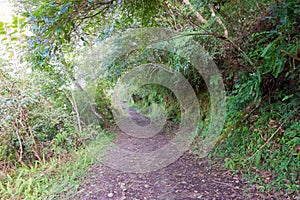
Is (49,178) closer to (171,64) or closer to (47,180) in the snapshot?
(47,180)

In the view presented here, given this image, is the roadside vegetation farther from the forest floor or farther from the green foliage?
the forest floor

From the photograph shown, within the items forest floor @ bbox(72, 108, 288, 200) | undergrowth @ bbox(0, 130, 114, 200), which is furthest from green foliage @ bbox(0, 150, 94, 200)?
forest floor @ bbox(72, 108, 288, 200)

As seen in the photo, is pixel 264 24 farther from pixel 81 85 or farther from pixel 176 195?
pixel 81 85

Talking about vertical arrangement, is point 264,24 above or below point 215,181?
above

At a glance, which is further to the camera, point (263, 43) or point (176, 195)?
point (263, 43)

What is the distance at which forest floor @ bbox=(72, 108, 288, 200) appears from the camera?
8.56 ft

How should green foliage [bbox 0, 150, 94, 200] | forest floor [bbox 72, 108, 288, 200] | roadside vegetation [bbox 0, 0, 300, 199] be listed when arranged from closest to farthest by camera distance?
roadside vegetation [bbox 0, 0, 300, 199] → forest floor [bbox 72, 108, 288, 200] → green foliage [bbox 0, 150, 94, 200]

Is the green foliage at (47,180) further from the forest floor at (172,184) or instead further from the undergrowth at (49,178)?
the forest floor at (172,184)

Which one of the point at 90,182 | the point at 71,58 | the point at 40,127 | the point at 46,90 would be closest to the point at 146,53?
the point at 71,58

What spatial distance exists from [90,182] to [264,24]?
12.1 ft

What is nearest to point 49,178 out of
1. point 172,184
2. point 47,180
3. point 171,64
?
point 47,180

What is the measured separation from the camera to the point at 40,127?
4.41 metres

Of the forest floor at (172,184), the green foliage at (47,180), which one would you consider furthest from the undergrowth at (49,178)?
the forest floor at (172,184)

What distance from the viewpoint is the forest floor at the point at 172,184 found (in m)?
2.61
